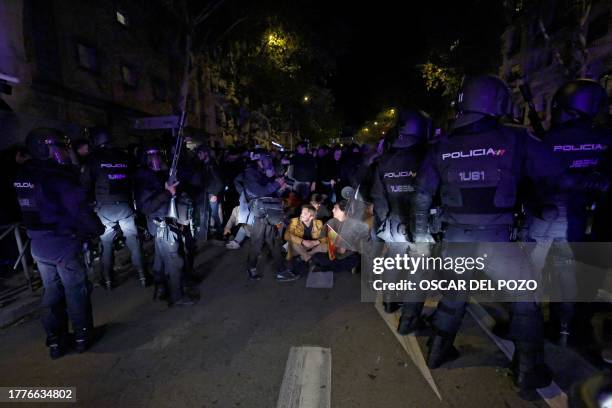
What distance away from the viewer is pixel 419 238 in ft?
11.1

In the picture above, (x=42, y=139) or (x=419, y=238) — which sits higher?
(x=42, y=139)

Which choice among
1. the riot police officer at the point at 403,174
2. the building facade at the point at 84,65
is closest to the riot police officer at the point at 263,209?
the riot police officer at the point at 403,174

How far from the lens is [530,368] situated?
2.52 m

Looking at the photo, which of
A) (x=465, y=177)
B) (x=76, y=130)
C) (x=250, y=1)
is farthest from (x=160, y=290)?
(x=250, y=1)

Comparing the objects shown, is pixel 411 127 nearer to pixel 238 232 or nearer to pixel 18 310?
pixel 238 232

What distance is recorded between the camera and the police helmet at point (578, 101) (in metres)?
3.04

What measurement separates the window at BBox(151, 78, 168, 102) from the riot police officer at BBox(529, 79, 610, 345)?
16110 mm

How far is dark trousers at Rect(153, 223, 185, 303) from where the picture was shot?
13.8 feet

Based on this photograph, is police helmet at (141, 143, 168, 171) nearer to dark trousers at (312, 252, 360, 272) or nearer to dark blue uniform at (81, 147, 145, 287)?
dark blue uniform at (81, 147, 145, 287)

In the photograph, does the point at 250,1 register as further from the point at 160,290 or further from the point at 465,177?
the point at 465,177

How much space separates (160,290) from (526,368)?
421cm

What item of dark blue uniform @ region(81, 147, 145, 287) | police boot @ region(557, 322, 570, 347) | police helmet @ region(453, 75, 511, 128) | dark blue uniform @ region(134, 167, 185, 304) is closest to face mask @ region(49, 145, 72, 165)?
dark blue uniform @ region(134, 167, 185, 304)

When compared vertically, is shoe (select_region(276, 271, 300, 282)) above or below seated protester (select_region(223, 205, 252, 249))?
below

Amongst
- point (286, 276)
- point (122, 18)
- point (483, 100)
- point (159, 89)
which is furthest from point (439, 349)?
point (159, 89)
